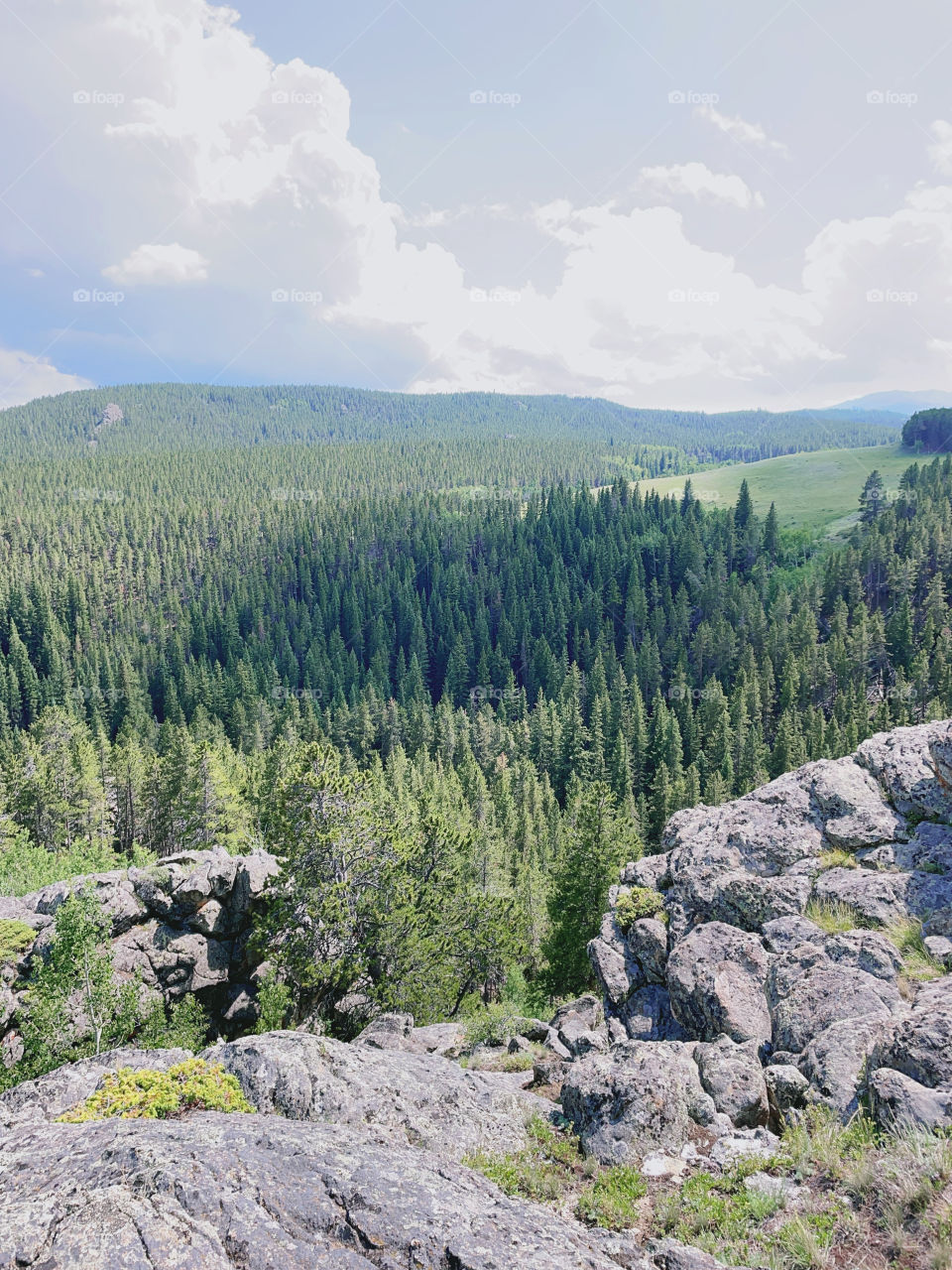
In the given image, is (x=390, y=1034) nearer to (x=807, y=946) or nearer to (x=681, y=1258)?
(x=807, y=946)

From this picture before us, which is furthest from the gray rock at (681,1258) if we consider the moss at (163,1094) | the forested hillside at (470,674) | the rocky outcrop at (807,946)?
the forested hillside at (470,674)

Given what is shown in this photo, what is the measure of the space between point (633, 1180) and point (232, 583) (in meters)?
182

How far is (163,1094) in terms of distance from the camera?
435 inches

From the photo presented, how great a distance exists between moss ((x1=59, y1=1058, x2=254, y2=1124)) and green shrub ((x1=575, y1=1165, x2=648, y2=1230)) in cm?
603

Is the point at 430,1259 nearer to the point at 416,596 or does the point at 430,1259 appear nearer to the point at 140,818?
the point at 140,818

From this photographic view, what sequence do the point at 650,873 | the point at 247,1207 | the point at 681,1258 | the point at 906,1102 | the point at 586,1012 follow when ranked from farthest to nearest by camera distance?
the point at 586,1012 < the point at 650,873 < the point at 906,1102 < the point at 681,1258 < the point at 247,1207

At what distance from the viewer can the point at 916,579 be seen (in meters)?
120

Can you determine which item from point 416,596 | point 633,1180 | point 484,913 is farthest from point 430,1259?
point 416,596

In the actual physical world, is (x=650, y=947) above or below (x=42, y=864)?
above

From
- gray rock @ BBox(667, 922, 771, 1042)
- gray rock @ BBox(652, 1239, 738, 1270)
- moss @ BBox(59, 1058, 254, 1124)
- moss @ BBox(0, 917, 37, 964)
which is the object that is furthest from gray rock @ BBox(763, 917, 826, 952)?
moss @ BBox(0, 917, 37, 964)

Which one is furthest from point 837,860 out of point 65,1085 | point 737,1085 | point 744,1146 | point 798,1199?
point 65,1085

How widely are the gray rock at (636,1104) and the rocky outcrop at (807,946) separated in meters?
0.08

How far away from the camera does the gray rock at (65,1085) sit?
12125 mm

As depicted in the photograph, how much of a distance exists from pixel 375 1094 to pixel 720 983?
834 centimetres
